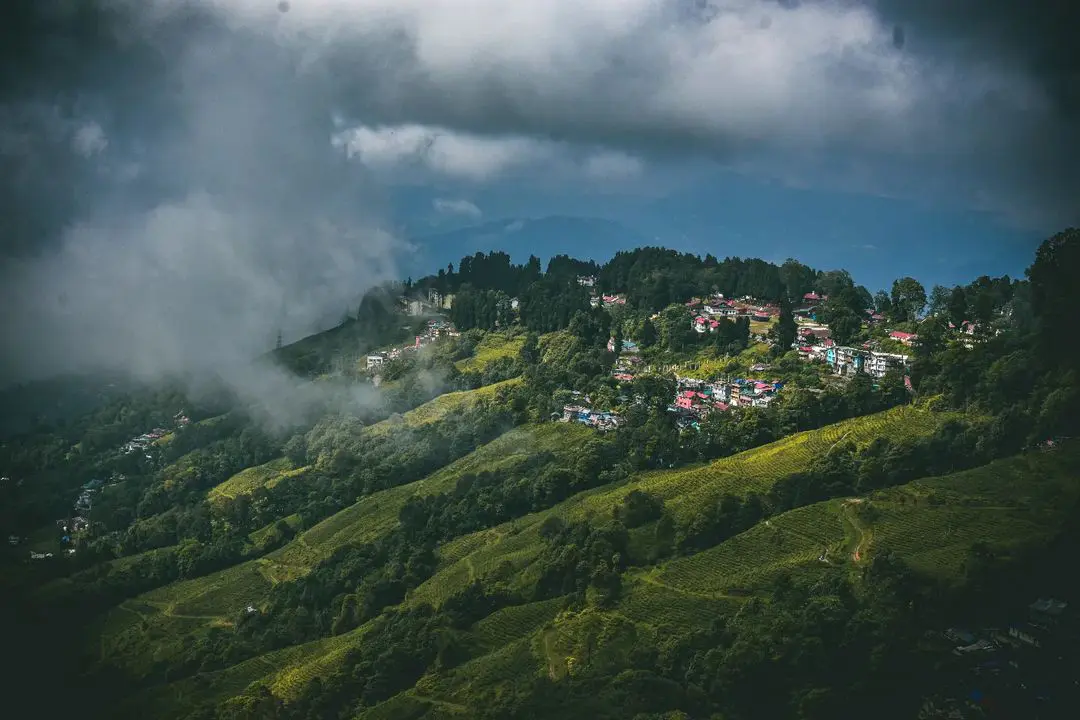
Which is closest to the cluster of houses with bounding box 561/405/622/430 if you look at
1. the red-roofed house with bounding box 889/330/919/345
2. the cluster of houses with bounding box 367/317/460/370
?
the red-roofed house with bounding box 889/330/919/345

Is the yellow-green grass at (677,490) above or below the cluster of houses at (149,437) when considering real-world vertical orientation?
below

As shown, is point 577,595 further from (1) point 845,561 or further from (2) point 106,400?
(2) point 106,400

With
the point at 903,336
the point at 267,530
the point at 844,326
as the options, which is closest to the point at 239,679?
the point at 267,530

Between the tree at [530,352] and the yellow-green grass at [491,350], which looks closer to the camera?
the tree at [530,352]

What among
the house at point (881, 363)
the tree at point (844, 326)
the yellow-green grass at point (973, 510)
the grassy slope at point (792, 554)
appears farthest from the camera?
the tree at point (844, 326)

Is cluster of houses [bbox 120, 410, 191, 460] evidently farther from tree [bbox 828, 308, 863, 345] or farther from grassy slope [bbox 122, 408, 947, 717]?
tree [bbox 828, 308, 863, 345]

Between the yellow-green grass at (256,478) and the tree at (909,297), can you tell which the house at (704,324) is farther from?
the yellow-green grass at (256,478)

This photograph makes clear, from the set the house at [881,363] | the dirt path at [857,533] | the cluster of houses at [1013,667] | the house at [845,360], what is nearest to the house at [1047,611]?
the cluster of houses at [1013,667]

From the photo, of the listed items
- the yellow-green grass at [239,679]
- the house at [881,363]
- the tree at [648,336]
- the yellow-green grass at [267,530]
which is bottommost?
the yellow-green grass at [239,679]
